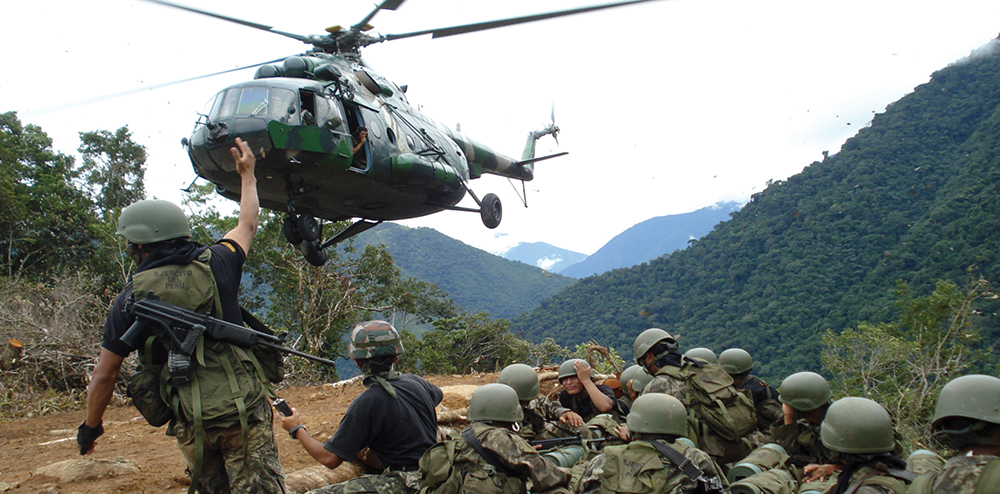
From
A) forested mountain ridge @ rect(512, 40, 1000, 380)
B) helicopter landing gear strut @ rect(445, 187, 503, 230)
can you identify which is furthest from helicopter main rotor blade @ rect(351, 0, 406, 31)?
forested mountain ridge @ rect(512, 40, 1000, 380)

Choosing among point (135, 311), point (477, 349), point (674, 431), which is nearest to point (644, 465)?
point (674, 431)

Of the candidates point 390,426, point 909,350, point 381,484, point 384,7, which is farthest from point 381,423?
point 909,350

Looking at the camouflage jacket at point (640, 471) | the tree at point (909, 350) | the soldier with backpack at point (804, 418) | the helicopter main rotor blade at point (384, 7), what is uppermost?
the helicopter main rotor blade at point (384, 7)

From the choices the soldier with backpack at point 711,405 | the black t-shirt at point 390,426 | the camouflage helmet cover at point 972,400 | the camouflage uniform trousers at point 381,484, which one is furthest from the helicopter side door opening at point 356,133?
the camouflage helmet cover at point 972,400

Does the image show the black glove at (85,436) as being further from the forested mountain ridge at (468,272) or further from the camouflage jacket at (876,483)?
the forested mountain ridge at (468,272)

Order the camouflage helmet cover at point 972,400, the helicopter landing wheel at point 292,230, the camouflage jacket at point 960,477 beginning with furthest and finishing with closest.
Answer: the helicopter landing wheel at point 292,230 → the camouflage helmet cover at point 972,400 → the camouflage jacket at point 960,477

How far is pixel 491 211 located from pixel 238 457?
7.12 metres

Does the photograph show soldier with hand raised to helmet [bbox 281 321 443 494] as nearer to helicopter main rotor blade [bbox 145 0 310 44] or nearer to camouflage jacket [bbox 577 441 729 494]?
camouflage jacket [bbox 577 441 729 494]

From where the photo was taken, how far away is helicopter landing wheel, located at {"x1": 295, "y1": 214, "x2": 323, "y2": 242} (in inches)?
282

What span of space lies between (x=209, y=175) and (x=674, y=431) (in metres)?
5.12

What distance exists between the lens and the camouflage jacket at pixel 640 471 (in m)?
3.17

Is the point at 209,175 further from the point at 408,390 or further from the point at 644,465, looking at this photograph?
the point at 644,465

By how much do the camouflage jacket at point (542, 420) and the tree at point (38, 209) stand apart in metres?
16.2

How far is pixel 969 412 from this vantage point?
251 cm
